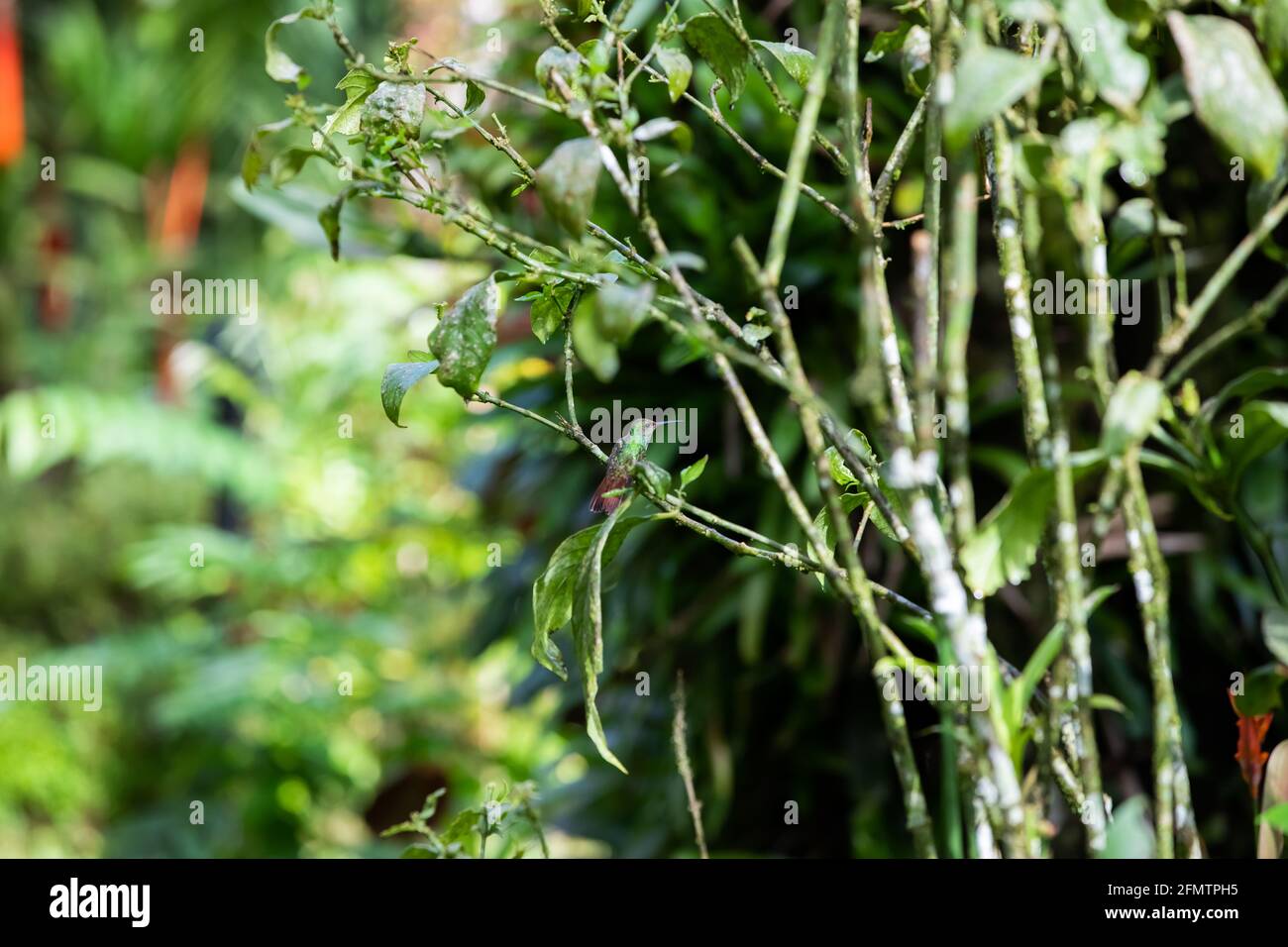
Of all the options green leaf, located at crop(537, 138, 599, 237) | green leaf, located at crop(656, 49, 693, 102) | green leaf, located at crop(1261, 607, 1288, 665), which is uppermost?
green leaf, located at crop(656, 49, 693, 102)

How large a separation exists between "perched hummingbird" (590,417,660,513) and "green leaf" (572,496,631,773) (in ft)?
0.05

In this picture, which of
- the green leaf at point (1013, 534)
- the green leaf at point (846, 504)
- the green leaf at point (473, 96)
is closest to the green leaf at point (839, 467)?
the green leaf at point (846, 504)

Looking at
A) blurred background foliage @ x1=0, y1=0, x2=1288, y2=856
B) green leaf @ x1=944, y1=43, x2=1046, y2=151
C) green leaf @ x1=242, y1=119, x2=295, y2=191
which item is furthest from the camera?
blurred background foliage @ x1=0, y1=0, x2=1288, y2=856

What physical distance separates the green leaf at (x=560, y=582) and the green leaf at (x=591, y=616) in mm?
21

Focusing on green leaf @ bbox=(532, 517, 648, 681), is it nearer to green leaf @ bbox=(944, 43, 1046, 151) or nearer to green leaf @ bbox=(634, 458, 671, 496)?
green leaf @ bbox=(634, 458, 671, 496)

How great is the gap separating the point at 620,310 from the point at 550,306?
17 cm

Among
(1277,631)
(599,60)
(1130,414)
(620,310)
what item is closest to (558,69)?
(599,60)

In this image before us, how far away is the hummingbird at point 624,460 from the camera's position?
1.36 feet

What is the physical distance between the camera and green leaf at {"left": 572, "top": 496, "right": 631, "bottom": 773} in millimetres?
383

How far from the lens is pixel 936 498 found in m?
0.38

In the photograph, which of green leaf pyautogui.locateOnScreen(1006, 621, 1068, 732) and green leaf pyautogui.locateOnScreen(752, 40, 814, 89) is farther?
green leaf pyautogui.locateOnScreen(752, 40, 814, 89)

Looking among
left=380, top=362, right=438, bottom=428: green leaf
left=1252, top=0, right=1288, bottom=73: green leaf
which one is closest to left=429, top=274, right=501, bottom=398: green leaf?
left=380, top=362, right=438, bottom=428: green leaf
